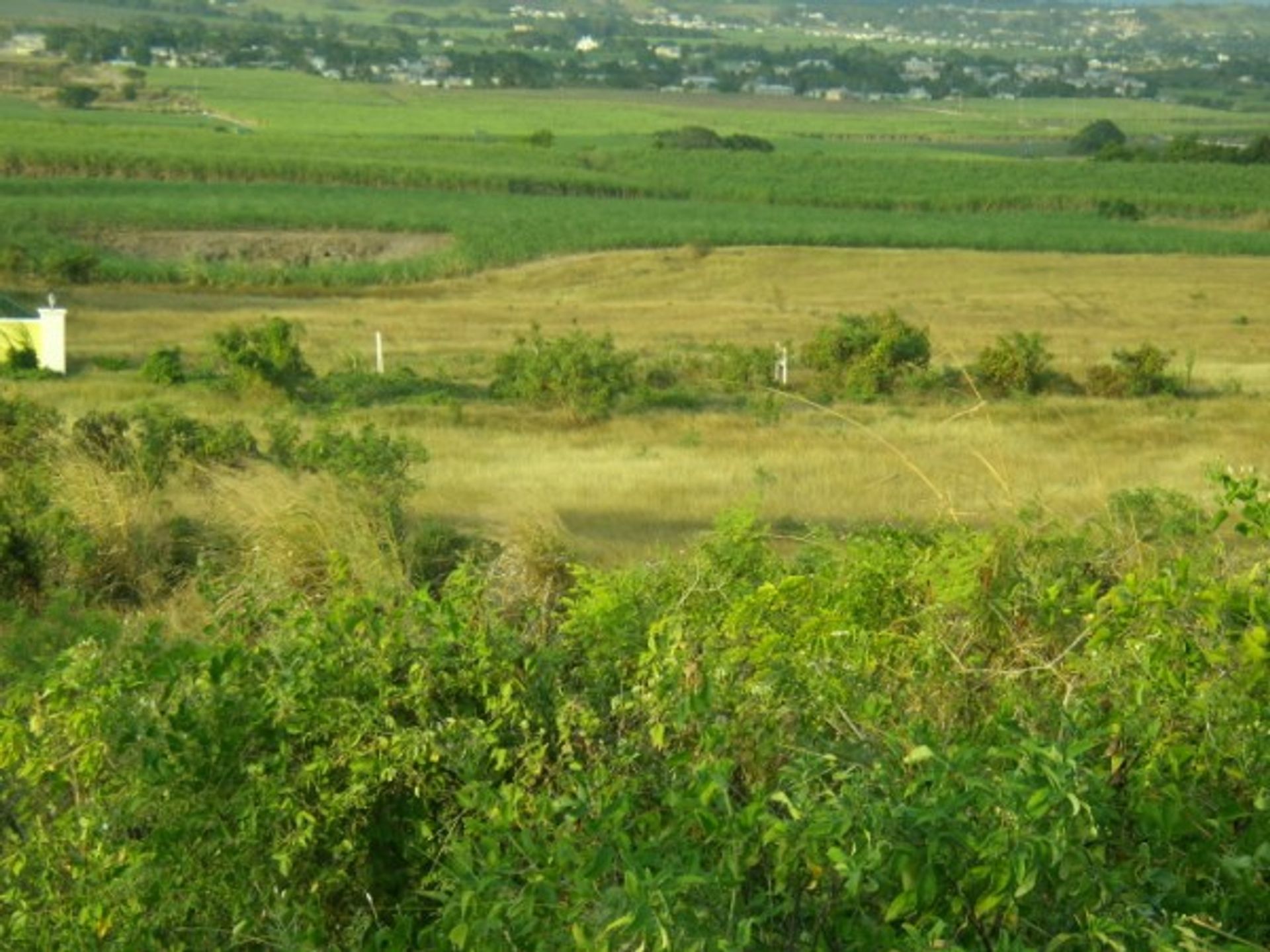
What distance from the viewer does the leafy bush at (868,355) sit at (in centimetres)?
2908

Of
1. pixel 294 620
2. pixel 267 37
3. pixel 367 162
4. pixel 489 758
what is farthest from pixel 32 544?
pixel 267 37

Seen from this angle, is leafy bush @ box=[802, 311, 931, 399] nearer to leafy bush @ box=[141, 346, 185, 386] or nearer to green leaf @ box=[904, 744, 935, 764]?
leafy bush @ box=[141, 346, 185, 386]

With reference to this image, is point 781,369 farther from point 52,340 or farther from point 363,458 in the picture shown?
point 363,458

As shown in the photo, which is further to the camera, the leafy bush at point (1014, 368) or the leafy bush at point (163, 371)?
the leafy bush at point (1014, 368)

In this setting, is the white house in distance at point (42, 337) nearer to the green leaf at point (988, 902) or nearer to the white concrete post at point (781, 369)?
the white concrete post at point (781, 369)

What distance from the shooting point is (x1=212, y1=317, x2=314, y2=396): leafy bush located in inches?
995

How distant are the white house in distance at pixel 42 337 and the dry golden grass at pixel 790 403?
0.53 m

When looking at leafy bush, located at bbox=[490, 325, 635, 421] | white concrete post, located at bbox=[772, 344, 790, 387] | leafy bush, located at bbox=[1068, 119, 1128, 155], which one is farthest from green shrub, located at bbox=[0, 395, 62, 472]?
leafy bush, located at bbox=[1068, 119, 1128, 155]

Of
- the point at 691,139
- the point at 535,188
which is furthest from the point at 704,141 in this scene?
the point at 535,188

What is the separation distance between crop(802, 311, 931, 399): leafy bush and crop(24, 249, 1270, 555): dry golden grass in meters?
1.12

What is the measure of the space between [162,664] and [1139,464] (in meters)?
16.9

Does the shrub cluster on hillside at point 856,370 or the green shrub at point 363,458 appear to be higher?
the green shrub at point 363,458

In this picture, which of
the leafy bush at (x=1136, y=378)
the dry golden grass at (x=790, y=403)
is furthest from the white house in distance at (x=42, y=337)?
the leafy bush at (x=1136, y=378)

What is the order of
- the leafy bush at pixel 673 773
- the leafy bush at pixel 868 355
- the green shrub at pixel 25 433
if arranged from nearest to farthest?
the leafy bush at pixel 673 773 → the green shrub at pixel 25 433 → the leafy bush at pixel 868 355
